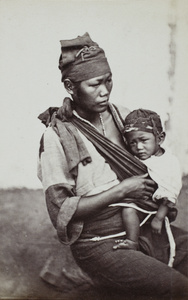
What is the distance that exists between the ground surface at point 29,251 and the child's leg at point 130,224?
1.00ft

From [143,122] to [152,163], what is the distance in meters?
0.26

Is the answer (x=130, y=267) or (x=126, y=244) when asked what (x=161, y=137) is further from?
(x=130, y=267)

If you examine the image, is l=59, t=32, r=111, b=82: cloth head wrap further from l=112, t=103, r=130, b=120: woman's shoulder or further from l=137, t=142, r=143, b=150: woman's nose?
l=137, t=142, r=143, b=150: woman's nose

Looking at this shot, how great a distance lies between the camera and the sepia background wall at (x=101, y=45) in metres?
4.02

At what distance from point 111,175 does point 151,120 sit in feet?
1.33

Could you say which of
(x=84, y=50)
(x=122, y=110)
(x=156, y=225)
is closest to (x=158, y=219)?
(x=156, y=225)

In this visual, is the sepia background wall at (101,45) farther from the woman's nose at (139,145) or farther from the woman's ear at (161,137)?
the woman's nose at (139,145)

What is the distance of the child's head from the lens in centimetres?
382

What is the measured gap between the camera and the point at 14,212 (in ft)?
13.1

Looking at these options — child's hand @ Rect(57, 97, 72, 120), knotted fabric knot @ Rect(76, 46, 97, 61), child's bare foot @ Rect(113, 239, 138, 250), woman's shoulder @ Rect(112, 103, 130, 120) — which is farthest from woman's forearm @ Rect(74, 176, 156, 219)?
knotted fabric knot @ Rect(76, 46, 97, 61)

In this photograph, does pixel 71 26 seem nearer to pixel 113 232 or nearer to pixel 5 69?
pixel 5 69

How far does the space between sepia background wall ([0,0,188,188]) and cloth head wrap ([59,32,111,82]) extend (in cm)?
14

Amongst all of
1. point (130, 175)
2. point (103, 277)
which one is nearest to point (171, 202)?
point (130, 175)

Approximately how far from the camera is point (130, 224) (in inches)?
151
